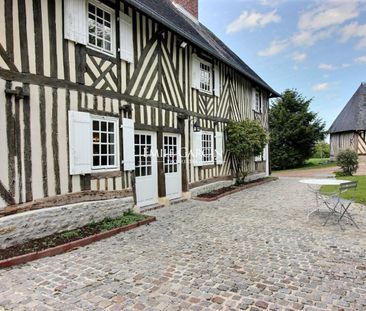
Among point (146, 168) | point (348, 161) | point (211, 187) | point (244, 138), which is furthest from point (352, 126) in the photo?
point (146, 168)

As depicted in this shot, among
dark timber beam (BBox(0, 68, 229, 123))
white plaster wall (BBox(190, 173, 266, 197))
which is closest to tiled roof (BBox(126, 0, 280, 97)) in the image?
dark timber beam (BBox(0, 68, 229, 123))

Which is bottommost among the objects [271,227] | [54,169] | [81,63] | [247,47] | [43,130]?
[271,227]

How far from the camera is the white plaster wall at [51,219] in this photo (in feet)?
12.0

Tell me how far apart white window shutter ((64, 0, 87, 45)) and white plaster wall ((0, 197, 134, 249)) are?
9.24 ft

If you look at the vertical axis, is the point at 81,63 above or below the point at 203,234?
above

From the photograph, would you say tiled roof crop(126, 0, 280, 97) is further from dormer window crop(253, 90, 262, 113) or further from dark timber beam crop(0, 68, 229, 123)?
dark timber beam crop(0, 68, 229, 123)

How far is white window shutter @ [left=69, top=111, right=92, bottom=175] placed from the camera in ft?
14.9

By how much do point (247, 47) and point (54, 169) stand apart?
15.4 meters

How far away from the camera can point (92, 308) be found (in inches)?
94.6

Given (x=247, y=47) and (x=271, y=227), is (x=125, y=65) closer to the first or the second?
(x=271, y=227)

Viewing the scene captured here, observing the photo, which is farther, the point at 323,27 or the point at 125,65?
the point at 323,27

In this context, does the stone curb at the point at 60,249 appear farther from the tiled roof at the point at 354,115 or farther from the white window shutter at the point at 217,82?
the tiled roof at the point at 354,115

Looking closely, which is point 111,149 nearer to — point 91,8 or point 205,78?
point 91,8

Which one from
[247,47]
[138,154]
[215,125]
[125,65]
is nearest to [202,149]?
[215,125]
